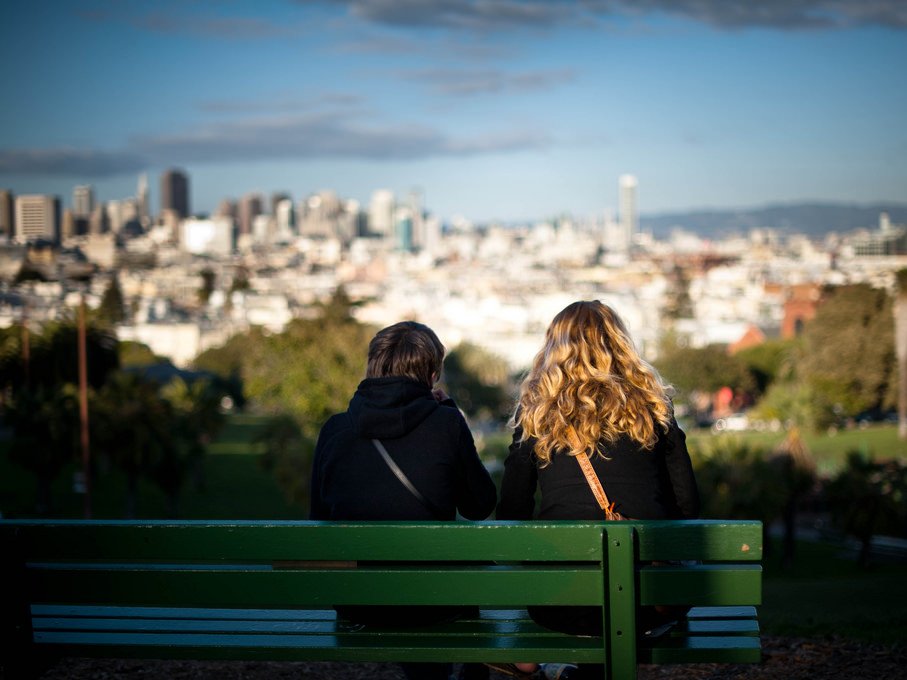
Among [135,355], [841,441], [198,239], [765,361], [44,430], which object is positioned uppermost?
[198,239]

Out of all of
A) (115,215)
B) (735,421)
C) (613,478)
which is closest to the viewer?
(613,478)

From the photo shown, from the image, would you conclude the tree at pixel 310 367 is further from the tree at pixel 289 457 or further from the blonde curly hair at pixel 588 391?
the blonde curly hair at pixel 588 391

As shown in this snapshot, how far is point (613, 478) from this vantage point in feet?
9.91

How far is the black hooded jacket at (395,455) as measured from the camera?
3051 mm

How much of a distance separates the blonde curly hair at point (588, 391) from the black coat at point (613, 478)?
32 mm

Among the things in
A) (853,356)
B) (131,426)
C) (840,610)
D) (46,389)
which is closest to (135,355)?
(131,426)

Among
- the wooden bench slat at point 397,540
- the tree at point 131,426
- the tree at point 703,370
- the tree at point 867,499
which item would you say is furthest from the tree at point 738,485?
the tree at point 703,370

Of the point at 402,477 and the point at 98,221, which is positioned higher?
the point at 98,221

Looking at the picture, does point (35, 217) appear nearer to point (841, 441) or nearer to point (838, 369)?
point (841, 441)

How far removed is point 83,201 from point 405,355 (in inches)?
1310

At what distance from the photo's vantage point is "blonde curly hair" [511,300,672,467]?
3.00 meters

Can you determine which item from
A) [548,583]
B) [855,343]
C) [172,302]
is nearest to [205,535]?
[548,583]

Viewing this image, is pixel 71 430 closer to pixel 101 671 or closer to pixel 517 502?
pixel 101 671

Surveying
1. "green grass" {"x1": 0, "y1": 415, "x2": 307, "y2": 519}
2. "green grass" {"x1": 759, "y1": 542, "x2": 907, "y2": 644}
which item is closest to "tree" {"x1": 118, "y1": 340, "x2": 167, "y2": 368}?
"green grass" {"x1": 0, "y1": 415, "x2": 307, "y2": 519}
